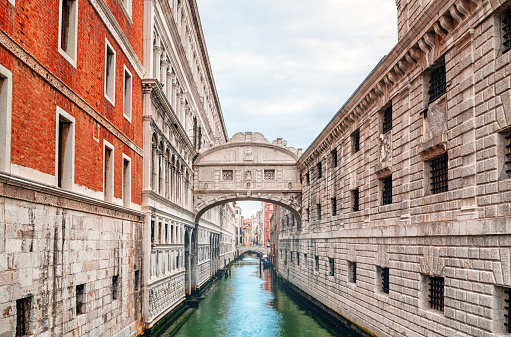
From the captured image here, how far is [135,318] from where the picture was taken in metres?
15.5

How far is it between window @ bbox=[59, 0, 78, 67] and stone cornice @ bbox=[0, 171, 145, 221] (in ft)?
9.16

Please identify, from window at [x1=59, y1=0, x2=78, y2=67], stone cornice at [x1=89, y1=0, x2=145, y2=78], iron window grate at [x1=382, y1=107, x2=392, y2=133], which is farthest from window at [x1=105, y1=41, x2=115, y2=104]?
iron window grate at [x1=382, y1=107, x2=392, y2=133]

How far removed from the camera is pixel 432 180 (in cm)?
1173

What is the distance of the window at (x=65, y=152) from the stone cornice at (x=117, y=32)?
312 centimetres

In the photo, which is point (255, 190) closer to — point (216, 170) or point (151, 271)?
point (216, 170)

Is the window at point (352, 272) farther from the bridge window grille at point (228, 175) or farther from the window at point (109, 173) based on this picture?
the bridge window grille at point (228, 175)

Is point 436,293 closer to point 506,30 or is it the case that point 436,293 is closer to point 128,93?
point 506,30

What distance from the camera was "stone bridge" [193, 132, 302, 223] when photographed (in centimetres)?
2967

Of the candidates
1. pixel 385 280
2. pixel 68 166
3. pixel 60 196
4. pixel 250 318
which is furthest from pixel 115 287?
pixel 250 318

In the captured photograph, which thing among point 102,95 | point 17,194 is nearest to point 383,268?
point 102,95

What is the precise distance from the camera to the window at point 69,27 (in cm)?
1024

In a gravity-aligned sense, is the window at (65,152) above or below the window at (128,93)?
below

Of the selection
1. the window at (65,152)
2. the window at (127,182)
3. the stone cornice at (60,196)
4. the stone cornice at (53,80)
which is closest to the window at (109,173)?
the stone cornice at (60,196)

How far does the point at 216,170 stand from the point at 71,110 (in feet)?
64.9
